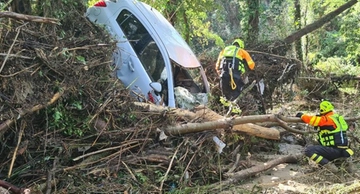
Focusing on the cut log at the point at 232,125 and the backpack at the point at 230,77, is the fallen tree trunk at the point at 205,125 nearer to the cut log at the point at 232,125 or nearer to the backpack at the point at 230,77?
the cut log at the point at 232,125

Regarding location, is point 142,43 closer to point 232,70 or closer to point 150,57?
point 150,57

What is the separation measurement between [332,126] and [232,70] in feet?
8.24

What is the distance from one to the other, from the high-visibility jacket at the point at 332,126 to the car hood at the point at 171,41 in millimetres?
2257

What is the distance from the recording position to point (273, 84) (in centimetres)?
1023

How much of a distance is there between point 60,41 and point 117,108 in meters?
1.16

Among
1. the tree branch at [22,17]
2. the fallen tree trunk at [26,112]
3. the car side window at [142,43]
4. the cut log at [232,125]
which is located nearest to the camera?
the fallen tree trunk at [26,112]

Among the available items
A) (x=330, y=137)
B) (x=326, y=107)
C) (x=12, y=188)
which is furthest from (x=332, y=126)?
(x=12, y=188)

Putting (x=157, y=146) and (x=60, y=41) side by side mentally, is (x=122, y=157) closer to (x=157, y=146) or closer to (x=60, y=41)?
(x=157, y=146)

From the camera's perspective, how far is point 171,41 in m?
7.27

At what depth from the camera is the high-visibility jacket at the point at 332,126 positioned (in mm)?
6980

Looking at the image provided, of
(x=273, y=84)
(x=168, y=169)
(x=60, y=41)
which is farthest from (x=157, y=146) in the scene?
(x=273, y=84)

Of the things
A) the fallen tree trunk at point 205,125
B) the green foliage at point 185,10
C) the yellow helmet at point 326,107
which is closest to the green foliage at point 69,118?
the fallen tree trunk at point 205,125

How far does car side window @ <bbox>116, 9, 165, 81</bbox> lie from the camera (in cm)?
686

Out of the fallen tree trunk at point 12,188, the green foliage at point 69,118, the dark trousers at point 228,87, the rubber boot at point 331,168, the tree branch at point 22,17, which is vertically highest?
the tree branch at point 22,17
